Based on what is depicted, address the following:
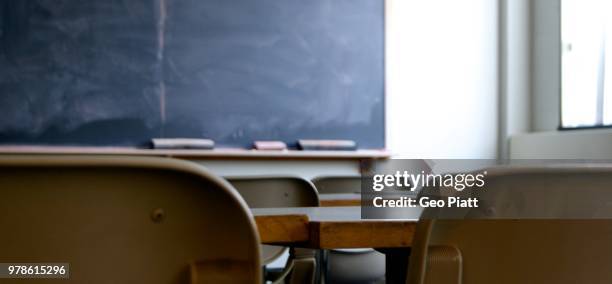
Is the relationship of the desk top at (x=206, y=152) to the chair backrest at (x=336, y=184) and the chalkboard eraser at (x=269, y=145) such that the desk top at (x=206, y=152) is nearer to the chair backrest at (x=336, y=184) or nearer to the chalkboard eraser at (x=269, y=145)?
the chalkboard eraser at (x=269, y=145)

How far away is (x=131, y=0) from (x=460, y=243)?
3453 mm

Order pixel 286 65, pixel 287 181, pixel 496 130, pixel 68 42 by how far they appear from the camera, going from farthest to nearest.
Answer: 1. pixel 496 130
2. pixel 286 65
3. pixel 68 42
4. pixel 287 181

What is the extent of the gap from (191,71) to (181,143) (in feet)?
1.53

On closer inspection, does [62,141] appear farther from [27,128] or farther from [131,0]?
[131,0]

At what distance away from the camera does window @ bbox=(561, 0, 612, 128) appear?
4465 millimetres

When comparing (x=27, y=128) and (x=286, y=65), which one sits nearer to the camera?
(x=27, y=128)

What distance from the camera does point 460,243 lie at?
865 millimetres

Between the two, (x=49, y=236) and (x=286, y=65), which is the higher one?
(x=286, y=65)

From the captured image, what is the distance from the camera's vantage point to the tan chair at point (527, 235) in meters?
0.84

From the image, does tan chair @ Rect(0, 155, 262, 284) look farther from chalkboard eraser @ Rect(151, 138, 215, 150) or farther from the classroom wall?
the classroom wall

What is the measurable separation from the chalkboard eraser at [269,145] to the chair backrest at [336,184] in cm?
123

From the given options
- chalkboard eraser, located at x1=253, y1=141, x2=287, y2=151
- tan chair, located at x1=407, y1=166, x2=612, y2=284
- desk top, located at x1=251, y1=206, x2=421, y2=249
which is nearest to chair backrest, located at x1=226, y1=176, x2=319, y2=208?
desk top, located at x1=251, y1=206, x2=421, y2=249

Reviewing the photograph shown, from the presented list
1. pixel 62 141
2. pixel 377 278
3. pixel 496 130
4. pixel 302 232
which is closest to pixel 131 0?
pixel 62 141

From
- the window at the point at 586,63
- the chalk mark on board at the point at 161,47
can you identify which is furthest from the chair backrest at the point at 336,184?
the window at the point at 586,63
